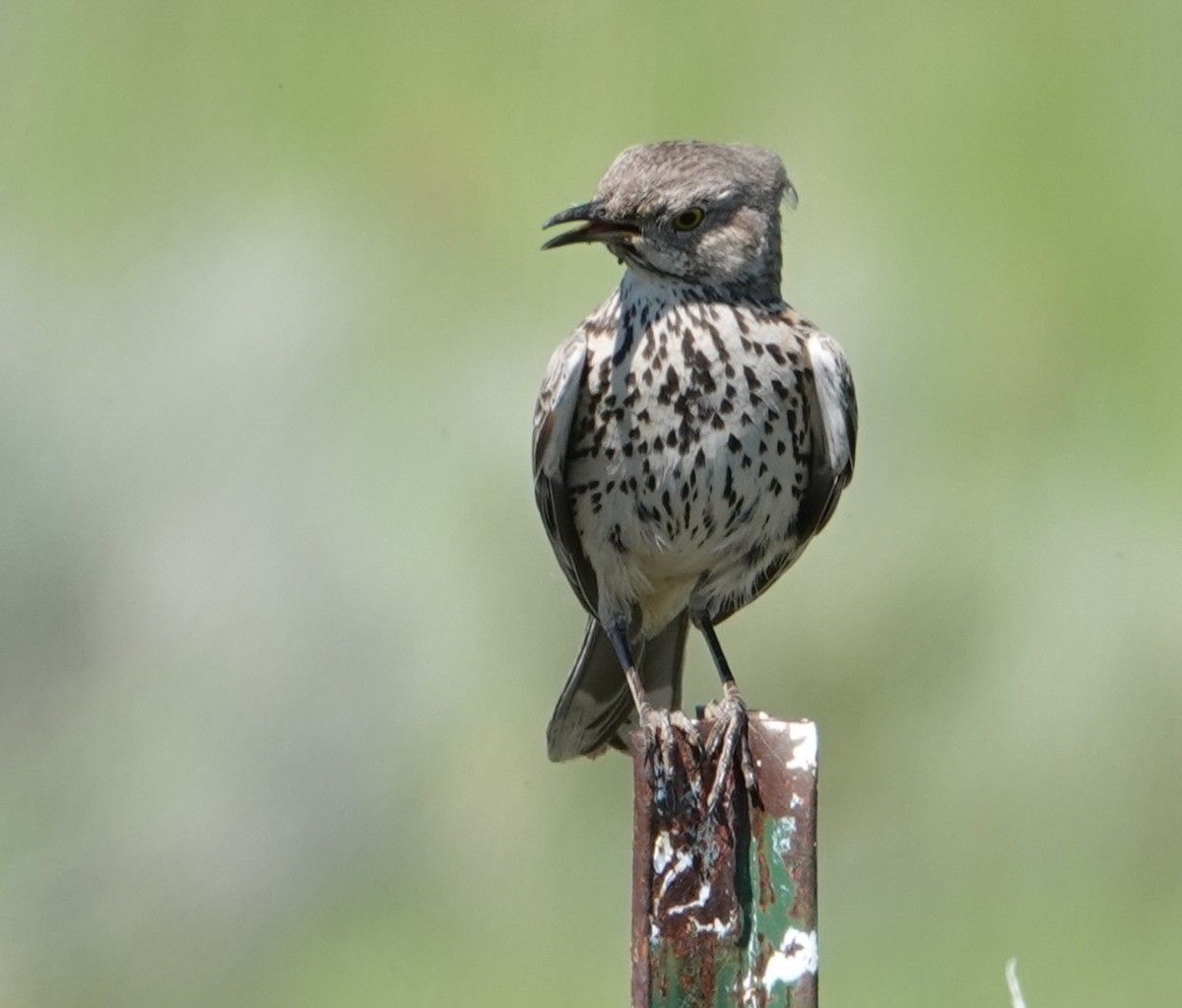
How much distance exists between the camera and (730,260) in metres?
5.61

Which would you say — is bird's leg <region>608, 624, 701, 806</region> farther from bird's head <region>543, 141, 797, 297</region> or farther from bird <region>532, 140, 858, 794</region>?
bird's head <region>543, 141, 797, 297</region>

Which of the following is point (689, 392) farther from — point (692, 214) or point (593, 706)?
point (593, 706)

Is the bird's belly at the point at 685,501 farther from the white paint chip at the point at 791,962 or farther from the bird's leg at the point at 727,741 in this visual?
the white paint chip at the point at 791,962

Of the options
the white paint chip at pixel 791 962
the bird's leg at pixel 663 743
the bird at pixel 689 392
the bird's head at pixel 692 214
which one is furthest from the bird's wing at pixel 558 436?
the white paint chip at pixel 791 962

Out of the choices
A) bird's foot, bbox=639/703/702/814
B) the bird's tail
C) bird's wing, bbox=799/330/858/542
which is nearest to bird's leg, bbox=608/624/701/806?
bird's foot, bbox=639/703/702/814

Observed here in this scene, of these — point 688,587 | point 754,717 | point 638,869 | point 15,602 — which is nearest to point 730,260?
point 688,587

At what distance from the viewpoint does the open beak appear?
5242 millimetres

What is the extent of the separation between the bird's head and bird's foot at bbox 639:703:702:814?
1259mm

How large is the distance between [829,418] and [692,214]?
0.63 m

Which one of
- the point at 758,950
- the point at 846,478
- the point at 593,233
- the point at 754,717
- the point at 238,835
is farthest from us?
the point at 238,835

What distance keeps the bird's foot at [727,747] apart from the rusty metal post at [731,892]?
0.07 ft

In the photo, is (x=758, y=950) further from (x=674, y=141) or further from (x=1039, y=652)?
(x=1039, y=652)

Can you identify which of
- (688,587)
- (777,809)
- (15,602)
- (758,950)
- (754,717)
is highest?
(15,602)

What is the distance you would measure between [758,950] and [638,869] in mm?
240
